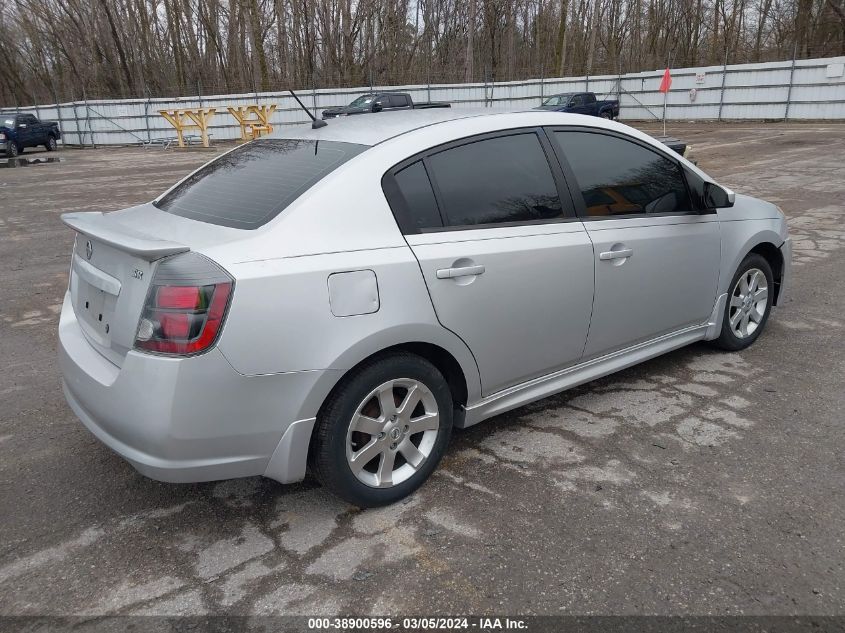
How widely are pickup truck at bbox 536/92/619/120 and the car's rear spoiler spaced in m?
23.7

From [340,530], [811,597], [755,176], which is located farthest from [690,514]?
[755,176]

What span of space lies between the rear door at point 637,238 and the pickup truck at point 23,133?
24032 millimetres

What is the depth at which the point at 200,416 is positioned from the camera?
2.44 metres

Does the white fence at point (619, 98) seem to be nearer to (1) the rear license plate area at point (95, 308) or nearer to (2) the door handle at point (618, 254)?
(2) the door handle at point (618, 254)

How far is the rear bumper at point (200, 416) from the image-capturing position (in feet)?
7.91

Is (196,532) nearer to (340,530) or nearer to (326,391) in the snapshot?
(340,530)

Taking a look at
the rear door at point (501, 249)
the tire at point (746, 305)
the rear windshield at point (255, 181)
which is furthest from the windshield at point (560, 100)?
the rear windshield at point (255, 181)

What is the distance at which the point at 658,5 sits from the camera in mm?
40469

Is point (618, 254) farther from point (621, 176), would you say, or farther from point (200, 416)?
point (200, 416)

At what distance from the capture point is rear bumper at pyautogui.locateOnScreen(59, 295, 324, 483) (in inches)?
95.0

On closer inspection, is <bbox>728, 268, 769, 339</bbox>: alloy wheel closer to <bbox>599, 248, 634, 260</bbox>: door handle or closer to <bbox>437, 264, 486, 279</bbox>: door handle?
<bbox>599, 248, 634, 260</bbox>: door handle

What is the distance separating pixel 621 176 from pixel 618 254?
19.8 inches

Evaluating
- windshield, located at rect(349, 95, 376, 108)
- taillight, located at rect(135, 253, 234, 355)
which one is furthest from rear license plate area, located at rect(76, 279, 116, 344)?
windshield, located at rect(349, 95, 376, 108)

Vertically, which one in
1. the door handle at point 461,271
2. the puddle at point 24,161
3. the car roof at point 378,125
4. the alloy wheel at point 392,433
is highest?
the car roof at point 378,125
